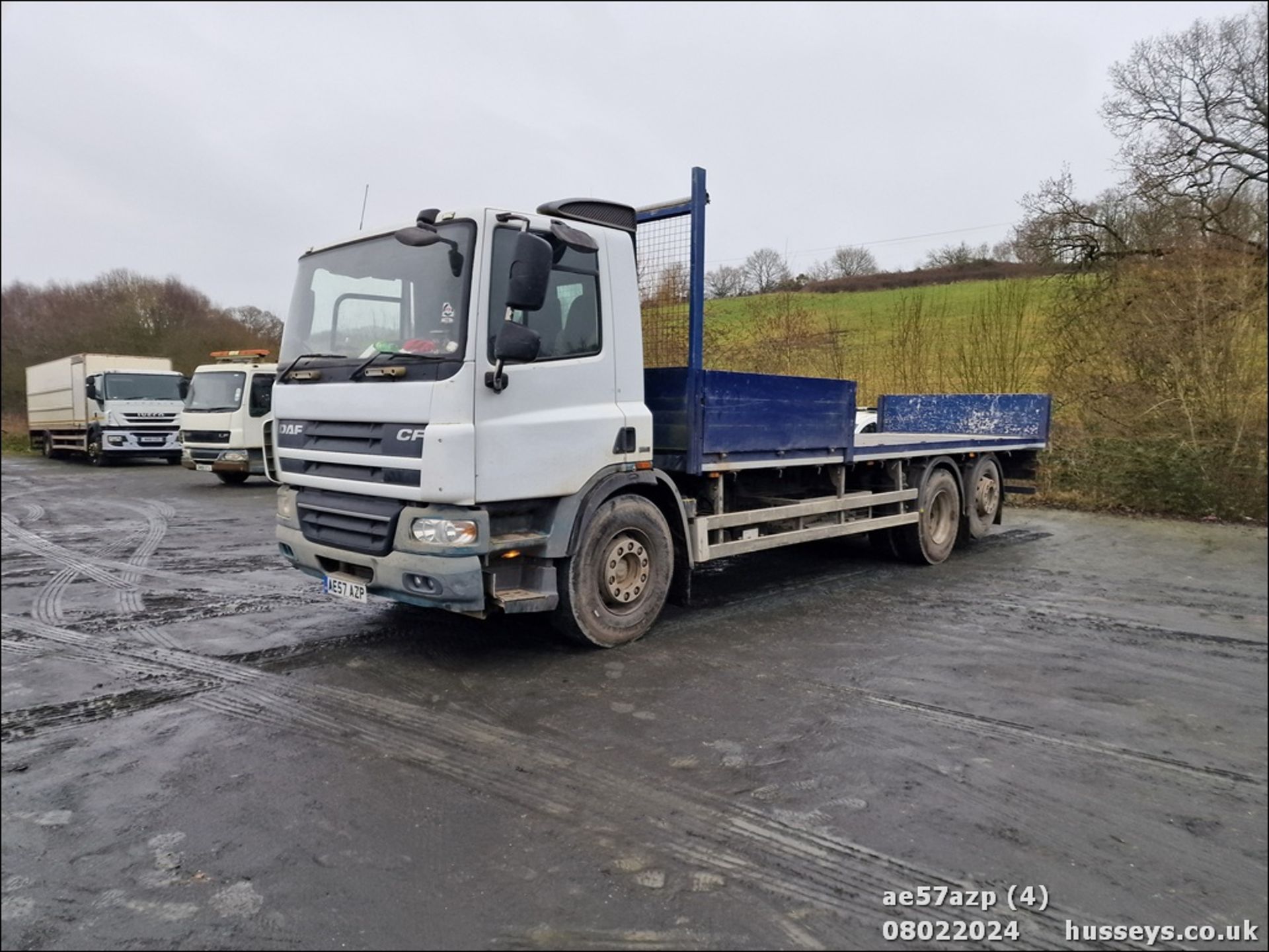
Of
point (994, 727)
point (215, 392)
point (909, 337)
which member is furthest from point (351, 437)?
point (909, 337)

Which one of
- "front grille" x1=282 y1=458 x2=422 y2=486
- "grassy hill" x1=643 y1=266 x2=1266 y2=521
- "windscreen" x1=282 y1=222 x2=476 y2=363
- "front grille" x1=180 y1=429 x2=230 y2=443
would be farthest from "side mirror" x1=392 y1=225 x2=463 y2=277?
"front grille" x1=180 y1=429 x2=230 y2=443

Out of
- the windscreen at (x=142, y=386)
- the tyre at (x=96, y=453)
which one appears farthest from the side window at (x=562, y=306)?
the tyre at (x=96, y=453)

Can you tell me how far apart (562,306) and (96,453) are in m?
22.0

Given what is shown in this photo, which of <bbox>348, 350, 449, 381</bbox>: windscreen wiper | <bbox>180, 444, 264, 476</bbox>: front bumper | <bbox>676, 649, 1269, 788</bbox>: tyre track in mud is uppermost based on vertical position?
<bbox>348, 350, 449, 381</bbox>: windscreen wiper

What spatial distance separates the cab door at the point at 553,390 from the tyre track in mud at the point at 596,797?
1.34m

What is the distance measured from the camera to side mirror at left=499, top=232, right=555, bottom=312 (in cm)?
451

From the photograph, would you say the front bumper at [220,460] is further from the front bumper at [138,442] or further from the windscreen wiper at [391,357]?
the windscreen wiper at [391,357]

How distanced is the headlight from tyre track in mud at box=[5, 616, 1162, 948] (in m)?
0.93

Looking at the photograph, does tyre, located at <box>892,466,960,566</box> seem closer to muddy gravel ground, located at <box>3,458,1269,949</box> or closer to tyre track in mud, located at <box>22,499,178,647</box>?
muddy gravel ground, located at <box>3,458,1269,949</box>

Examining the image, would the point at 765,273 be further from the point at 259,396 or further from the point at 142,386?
the point at 142,386

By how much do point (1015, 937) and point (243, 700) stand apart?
3.89 metres

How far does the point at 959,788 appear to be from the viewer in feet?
11.3

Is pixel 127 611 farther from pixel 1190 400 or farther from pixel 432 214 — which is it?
→ pixel 1190 400

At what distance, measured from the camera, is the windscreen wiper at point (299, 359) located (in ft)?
17.0
